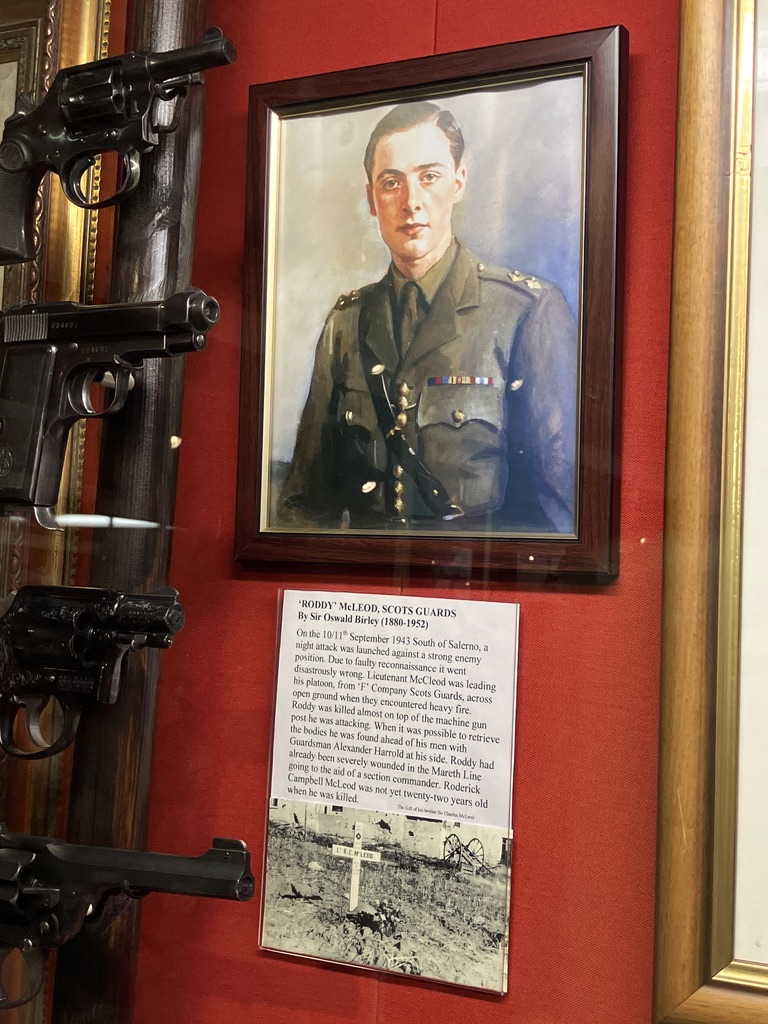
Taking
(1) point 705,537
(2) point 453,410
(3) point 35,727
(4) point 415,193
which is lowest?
(3) point 35,727

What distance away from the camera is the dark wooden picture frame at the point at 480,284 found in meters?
0.96

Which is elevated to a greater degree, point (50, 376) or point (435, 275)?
point (435, 275)

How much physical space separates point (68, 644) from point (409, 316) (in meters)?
0.45

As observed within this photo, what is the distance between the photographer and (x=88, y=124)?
1044 millimetres

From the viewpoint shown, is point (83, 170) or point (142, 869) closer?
point (142, 869)

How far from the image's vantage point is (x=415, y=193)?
1.06 metres

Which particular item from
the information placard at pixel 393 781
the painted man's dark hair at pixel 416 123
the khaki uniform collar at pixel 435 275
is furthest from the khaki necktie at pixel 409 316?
the information placard at pixel 393 781

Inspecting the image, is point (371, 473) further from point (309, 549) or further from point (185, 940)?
point (185, 940)

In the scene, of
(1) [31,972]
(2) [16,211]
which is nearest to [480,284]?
(2) [16,211]

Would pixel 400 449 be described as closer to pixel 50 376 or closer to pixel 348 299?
pixel 348 299

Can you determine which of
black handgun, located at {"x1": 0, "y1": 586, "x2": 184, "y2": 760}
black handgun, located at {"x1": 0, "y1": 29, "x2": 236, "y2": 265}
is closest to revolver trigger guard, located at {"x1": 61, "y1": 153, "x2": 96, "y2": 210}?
black handgun, located at {"x1": 0, "y1": 29, "x2": 236, "y2": 265}

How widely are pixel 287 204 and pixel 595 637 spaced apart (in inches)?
21.7

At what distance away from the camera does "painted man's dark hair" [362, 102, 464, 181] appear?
41.1 inches

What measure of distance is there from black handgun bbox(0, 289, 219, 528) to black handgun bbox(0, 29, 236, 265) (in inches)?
4.3
